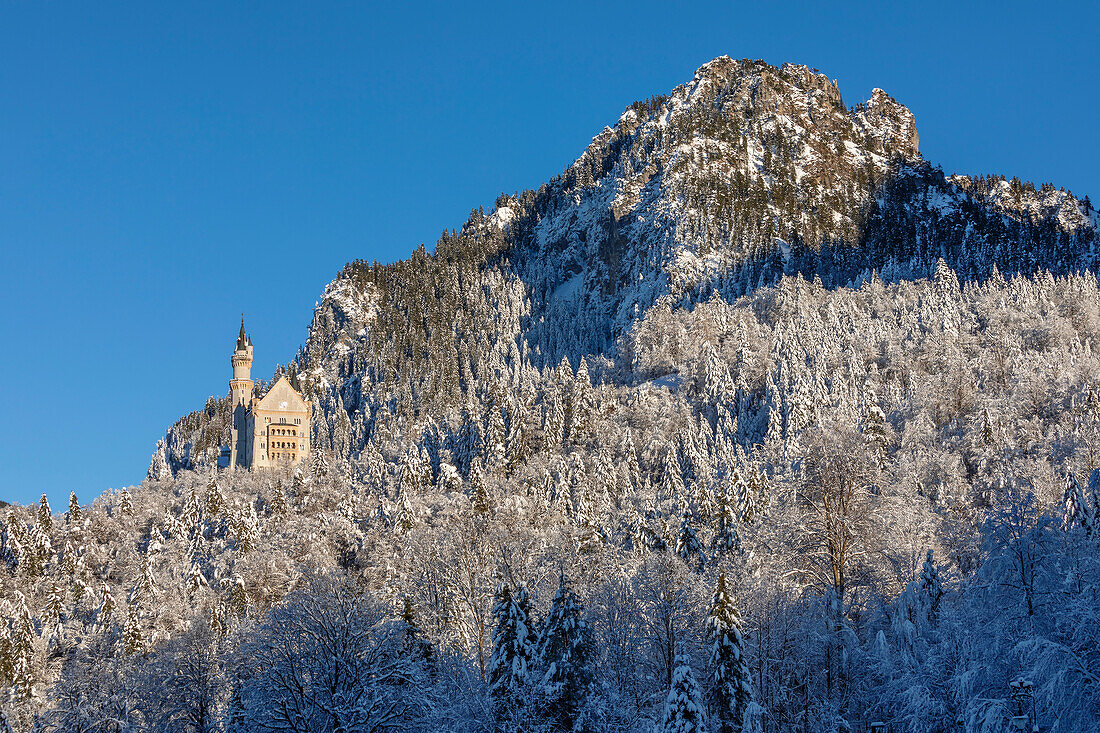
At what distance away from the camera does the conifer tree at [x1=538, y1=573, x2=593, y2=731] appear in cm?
3712

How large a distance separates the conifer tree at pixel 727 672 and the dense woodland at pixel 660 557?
0.14 m

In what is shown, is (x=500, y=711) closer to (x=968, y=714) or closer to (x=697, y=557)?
(x=968, y=714)

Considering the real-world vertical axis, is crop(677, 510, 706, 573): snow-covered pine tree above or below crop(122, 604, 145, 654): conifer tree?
above

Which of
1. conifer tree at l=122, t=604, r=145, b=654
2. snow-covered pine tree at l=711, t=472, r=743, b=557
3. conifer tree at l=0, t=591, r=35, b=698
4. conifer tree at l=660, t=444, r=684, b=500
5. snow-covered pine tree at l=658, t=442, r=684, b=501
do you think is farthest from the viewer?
conifer tree at l=660, t=444, r=684, b=500

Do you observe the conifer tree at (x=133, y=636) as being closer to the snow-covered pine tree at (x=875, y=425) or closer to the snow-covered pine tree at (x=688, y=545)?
the snow-covered pine tree at (x=688, y=545)

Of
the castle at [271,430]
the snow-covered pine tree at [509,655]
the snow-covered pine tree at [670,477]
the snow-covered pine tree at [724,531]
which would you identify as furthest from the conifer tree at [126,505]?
the snow-covered pine tree at [509,655]

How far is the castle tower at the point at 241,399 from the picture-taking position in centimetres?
16862

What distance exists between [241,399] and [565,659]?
493 feet

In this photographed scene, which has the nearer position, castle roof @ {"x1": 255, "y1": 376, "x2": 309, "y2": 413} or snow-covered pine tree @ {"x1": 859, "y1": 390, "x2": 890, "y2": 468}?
snow-covered pine tree @ {"x1": 859, "y1": 390, "x2": 890, "y2": 468}

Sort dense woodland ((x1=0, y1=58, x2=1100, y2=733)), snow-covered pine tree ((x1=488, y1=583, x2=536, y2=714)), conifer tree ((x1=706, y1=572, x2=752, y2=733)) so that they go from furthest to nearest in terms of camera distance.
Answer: snow-covered pine tree ((x1=488, y1=583, x2=536, y2=714)), dense woodland ((x1=0, y1=58, x2=1100, y2=733)), conifer tree ((x1=706, y1=572, x2=752, y2=733))

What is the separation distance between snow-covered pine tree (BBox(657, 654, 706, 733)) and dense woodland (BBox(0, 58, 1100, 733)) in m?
0.08

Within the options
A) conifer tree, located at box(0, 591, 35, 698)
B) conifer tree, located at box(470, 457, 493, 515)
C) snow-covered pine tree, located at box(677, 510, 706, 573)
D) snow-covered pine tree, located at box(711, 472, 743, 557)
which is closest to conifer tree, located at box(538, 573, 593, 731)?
snow-covered pine tree, located at box(711, 472, 743, 557)

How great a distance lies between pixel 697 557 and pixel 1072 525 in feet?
80.0

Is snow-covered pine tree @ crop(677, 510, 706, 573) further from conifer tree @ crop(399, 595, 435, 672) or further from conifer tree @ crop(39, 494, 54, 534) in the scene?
conifer tree @ crop(39, 494, 54, 534)
